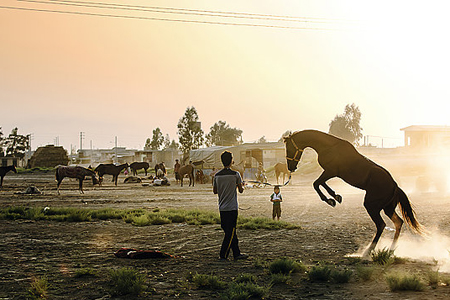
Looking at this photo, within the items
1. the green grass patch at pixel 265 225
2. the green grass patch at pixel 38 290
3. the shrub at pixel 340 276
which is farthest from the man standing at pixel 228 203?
the green grass patch at pixel 265 225

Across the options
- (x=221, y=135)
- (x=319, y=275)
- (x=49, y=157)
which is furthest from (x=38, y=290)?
(x=221, y=135)

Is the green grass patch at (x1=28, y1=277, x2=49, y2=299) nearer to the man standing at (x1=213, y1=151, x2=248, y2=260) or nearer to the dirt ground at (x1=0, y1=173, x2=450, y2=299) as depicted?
the dirt ground at (x1=0, y1=173, x2=450, y2=299)

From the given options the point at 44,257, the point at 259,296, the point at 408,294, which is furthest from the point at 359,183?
the point at 44,257

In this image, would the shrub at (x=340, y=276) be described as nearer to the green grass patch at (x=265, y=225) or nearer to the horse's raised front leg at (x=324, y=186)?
the horse's raised front leg at (x=324, y=186)

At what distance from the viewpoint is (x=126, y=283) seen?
22.6 feet

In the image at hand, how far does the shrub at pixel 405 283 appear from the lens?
688cm

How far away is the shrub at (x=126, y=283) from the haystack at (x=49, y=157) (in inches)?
3402

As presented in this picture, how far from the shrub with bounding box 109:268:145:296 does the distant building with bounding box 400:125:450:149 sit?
64.5m

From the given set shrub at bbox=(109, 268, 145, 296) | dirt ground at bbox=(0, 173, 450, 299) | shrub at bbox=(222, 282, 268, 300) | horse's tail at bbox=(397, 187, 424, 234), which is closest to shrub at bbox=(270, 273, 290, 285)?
dirt ground at bbox=(0, 173, 450, 299)

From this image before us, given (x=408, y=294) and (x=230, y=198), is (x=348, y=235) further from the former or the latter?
(x=408, y=294)

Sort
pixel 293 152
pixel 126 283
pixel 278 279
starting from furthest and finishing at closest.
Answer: pixel 293 152 → pixel 278 279 → pixel 126 283

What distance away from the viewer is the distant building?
65.3 metres

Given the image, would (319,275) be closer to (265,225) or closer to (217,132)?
(265,225)

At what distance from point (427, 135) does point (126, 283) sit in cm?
6697
